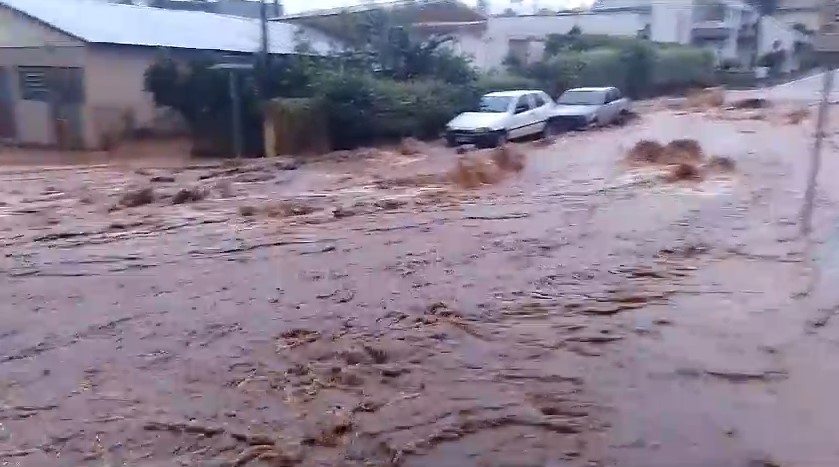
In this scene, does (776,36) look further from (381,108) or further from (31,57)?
(31,57)

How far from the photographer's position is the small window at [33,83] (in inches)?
915

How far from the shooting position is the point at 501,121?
813 inches

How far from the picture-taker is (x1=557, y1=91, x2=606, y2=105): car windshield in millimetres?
24359

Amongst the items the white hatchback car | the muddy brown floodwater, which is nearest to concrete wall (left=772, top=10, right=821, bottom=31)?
the white hatchback car

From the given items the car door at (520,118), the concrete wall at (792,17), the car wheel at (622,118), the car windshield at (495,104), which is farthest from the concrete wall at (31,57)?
the concrete wall at (792,17)

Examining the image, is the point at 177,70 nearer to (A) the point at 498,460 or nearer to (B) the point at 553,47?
(B) the point at 553,47

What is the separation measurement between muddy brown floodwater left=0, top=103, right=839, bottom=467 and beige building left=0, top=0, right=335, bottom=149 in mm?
9089

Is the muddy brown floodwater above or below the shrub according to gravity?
below

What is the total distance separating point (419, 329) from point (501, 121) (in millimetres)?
13849

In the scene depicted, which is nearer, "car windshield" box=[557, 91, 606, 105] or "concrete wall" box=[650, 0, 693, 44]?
"car windshield" box=[557, 91, 606, 105]

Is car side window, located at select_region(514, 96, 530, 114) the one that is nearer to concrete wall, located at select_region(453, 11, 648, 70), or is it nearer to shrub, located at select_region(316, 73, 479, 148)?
shrub, located at select_region(316, 73, 479, 148)

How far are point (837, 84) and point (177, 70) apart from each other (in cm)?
2684

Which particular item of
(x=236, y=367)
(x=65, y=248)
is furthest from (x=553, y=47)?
(x=236, y=367)

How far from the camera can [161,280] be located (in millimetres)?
9156
